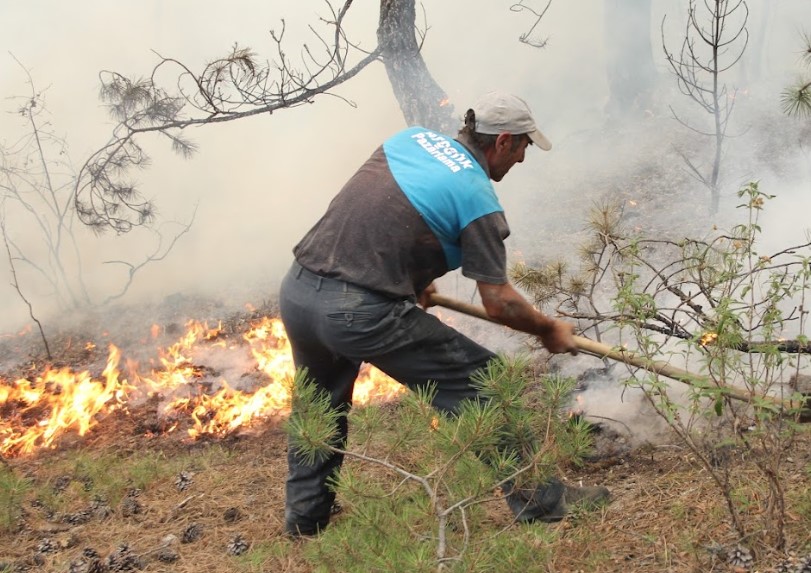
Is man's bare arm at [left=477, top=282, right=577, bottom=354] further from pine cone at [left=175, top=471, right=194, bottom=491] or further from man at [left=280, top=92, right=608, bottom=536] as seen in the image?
pine cone at [left=175, top=471, right=194, bottom=491]

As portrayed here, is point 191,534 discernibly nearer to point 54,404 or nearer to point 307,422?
point 307,422

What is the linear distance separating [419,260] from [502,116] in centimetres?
70

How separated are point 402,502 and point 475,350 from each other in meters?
0.80

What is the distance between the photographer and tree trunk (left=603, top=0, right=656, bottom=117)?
37.4 feet

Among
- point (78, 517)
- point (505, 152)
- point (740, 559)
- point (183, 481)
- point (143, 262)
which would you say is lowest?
point (78, 517)

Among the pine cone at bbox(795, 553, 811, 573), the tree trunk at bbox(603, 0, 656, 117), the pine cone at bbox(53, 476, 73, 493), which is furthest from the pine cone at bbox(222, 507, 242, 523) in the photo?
the tree trunk at bbox(603, 0, 656, 117)

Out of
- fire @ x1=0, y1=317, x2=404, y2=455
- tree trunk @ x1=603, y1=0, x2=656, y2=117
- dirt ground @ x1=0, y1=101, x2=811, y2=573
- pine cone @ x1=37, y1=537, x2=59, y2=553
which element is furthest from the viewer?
tree trunk @ x1=603, y1=0, x2=656, y2=117

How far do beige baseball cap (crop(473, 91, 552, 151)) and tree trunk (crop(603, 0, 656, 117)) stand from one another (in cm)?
870

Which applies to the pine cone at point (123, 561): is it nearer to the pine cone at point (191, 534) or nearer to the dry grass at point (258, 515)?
the dry grass at point (258, 515)

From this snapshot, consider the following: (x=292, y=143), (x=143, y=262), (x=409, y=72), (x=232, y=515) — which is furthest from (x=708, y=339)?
(x=292, y=143)

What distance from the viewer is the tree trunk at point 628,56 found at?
37.4 feet

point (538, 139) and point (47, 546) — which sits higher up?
point (538, 139)

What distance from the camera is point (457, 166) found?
121 inches

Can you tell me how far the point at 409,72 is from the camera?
7473 mm
